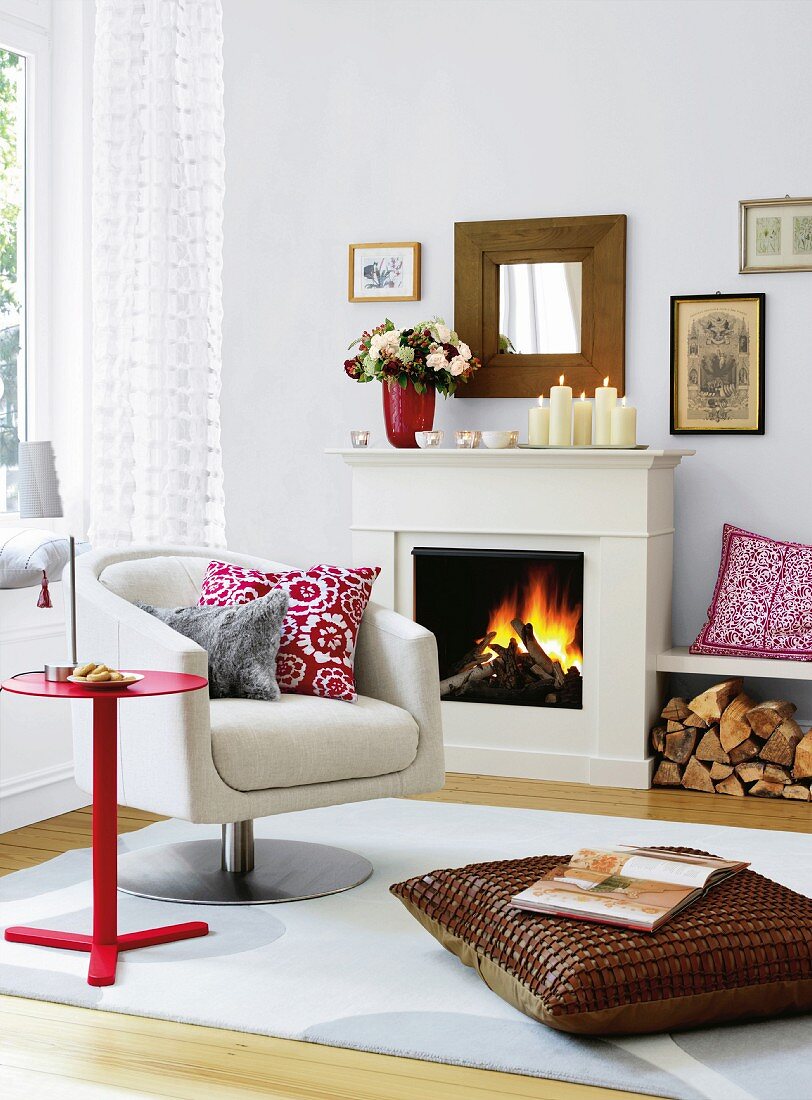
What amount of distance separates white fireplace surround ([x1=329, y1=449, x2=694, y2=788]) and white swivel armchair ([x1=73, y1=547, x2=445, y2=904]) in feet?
3.87

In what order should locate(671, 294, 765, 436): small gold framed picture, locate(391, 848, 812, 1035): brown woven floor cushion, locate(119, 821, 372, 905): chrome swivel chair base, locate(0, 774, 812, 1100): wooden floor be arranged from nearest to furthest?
locate(0, 774, 812, 1100): wooden floor < locate(391, 848, 812, 1035): brown woven floor cushion < locate(119, 821, 372, 905): chrome swivel chair base < locate(671, 294, 765, 436): small gold framed picture

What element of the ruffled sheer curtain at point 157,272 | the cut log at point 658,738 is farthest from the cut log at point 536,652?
the ruffled sheer curtain at point 157,272

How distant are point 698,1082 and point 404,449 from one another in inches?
109

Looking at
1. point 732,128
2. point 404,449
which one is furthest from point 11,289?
point 732,128

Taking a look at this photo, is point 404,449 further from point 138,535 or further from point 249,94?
point 249,94

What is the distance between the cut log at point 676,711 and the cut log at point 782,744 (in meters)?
0.28

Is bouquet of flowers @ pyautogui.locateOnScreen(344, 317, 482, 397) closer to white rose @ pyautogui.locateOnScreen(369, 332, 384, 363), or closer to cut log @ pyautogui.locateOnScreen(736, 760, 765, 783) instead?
white rose @ pyautogui.locateOnScreen(369, 332, 384, 363)

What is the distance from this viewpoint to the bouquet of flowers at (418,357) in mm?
4676

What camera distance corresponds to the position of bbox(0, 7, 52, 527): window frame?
4875mm

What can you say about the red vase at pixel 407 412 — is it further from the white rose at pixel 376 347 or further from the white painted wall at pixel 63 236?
the white painted wall at pixel 63 236

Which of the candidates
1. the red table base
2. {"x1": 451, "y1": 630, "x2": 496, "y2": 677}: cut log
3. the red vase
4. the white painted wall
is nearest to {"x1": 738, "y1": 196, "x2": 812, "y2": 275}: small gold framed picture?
the red vase

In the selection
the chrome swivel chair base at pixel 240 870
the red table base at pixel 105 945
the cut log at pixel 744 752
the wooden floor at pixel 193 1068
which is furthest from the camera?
the cut log at pixel 744 752

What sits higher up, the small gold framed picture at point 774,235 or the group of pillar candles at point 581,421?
the small gold framed picture at point 774,235

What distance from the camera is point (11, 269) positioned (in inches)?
189
